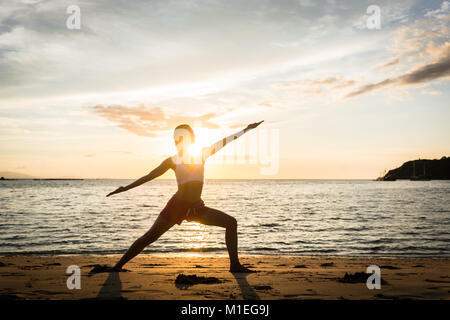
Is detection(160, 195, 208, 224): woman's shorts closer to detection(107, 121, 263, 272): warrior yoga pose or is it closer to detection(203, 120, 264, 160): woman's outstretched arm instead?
detection(107, 121, 263, 272): warrior yoga pose

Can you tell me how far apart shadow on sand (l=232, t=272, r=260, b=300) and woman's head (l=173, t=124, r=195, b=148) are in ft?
8.69

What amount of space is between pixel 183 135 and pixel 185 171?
655 millimetres

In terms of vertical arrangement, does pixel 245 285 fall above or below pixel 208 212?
below

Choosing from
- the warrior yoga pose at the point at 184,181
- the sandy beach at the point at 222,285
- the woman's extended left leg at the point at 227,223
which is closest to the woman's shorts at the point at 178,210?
the warrior yoga pose at the point at 184,181

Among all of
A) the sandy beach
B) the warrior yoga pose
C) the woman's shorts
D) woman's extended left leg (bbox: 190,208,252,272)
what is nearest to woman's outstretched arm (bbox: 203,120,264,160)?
the warrior yoga pose

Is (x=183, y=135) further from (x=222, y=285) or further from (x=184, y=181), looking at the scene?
(x=222, y=285)

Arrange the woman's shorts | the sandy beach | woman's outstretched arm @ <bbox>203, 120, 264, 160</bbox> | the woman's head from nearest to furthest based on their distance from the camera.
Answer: the sandy beach → the woman's head → the woman's shorts → woman's outstretched arm @ <bbox>203, 120, 264, 160</bbox>

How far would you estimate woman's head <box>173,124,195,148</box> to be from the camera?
6.67 metres

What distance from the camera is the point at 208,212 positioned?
7012mm

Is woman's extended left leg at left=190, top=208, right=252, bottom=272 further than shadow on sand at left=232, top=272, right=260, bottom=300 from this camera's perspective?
Yes

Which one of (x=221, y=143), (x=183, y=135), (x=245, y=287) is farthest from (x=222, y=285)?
(x=183, y=135)
